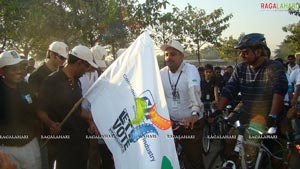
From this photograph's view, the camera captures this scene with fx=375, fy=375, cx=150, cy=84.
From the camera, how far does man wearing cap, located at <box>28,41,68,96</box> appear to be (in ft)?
16.0

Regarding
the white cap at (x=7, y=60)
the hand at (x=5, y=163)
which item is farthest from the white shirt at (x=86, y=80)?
the hand at (x=5, y=163)

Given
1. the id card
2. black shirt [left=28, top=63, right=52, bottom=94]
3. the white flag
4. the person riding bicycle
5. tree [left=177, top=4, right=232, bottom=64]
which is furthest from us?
tree [left=177, top=4, right=232, bottom=64]

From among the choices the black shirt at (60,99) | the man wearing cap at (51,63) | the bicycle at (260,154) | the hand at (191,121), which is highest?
the man wearing cap at (51,63)

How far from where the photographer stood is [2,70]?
3.68 metres

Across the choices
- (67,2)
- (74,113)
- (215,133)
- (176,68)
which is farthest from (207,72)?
(74,113)

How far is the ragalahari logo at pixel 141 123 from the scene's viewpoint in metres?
3.34

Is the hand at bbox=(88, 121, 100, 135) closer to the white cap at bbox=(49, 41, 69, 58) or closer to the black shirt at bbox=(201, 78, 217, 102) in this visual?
the white cap at bbox=(49, 41, 69, 58)

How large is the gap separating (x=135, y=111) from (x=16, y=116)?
1.24 m

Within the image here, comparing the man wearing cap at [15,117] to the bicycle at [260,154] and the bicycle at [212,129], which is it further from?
the bicycle at [212,129]

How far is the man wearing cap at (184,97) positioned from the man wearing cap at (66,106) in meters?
1.06

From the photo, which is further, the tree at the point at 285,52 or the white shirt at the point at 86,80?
the tree at the point at 285,52

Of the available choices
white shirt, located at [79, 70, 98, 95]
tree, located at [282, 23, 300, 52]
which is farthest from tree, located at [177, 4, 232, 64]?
white shirt, located at [79, 70, 98, 95]

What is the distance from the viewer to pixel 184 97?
4.60 meters

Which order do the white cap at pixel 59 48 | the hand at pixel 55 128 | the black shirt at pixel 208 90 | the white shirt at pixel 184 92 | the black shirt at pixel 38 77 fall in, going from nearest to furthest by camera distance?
the hand at pixel 55 128 < the white shirt at pixel 184 92 < the white cap at pixel 59 48 < the black shirt at pixel 38 77 < the black shirt at pixel 208 90
